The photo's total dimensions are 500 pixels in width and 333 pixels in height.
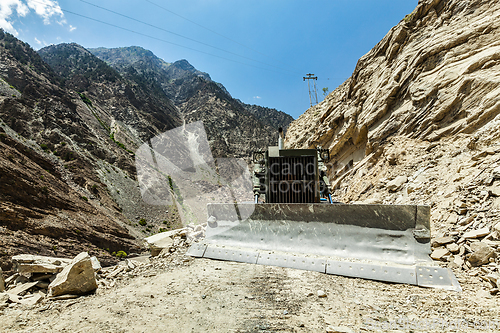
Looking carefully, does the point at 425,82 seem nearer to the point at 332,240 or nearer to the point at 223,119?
the point at 332,240

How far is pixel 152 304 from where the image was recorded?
298cm

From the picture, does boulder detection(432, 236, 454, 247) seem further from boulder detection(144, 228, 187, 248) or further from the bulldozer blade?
boulder detection(144, 228, 187, 248)

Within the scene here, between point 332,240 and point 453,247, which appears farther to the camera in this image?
point 332,240

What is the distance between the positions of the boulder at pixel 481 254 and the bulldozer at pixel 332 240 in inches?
19.7

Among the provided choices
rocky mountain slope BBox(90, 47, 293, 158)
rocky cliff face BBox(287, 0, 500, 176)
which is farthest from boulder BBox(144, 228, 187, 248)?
rocky mountain slope BBox(90, 47, 293, 158)

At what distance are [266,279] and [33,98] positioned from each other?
52.9 m

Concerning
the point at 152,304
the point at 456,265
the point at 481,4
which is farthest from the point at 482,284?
the point at 481,4

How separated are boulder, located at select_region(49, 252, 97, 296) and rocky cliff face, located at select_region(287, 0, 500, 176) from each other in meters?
10.4

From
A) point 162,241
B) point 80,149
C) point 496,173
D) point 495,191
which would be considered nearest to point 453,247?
point 495,191

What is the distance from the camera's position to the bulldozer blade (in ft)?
12.6

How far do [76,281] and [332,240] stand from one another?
167 inches

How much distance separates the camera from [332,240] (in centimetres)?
456

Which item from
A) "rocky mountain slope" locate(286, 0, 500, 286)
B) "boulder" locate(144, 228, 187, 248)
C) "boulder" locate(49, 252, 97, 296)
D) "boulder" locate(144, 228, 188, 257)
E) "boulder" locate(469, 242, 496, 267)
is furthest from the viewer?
"boulder" locate(144, 228, 187, 248)

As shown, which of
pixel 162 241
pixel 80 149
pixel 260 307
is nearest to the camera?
pixel 260 307
